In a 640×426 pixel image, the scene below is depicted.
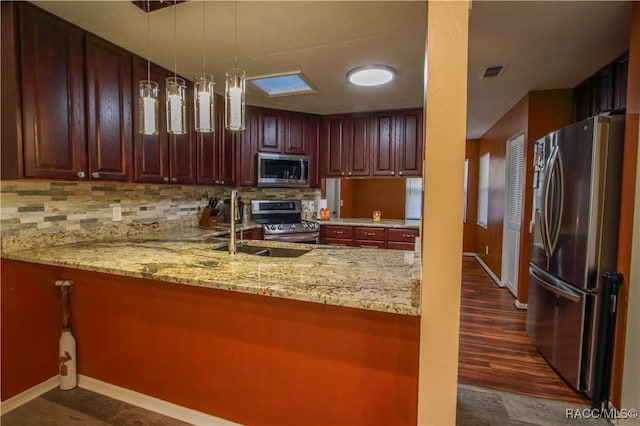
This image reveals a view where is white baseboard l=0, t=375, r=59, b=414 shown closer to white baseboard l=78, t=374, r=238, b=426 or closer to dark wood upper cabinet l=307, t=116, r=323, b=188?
white baseboard l=78, t=374, r=238, b=426

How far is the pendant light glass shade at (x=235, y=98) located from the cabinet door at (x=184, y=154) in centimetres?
131

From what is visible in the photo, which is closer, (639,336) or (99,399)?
(639,336)

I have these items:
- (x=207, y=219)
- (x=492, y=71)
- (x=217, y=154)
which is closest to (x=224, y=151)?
(x=217, y=154)

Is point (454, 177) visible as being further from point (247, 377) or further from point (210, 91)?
point (247, 377)

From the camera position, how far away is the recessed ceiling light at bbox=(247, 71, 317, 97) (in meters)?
2.93

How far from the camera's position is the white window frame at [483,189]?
→ 5.61 meters

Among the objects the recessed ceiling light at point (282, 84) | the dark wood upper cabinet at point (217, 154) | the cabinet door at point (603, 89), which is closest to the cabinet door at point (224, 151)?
the dark wood upper cabinet at point (217, 154)

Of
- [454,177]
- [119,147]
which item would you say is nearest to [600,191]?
[454,177]


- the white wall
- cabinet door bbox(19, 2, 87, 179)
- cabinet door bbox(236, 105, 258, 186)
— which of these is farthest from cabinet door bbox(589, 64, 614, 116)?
cabinet door bbox(19, 2, 87, 179)

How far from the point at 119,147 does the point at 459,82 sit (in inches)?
88.1

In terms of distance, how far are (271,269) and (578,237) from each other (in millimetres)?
1934

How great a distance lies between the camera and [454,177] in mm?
989

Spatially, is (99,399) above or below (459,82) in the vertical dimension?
below

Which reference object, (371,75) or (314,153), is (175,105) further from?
(314,153)
